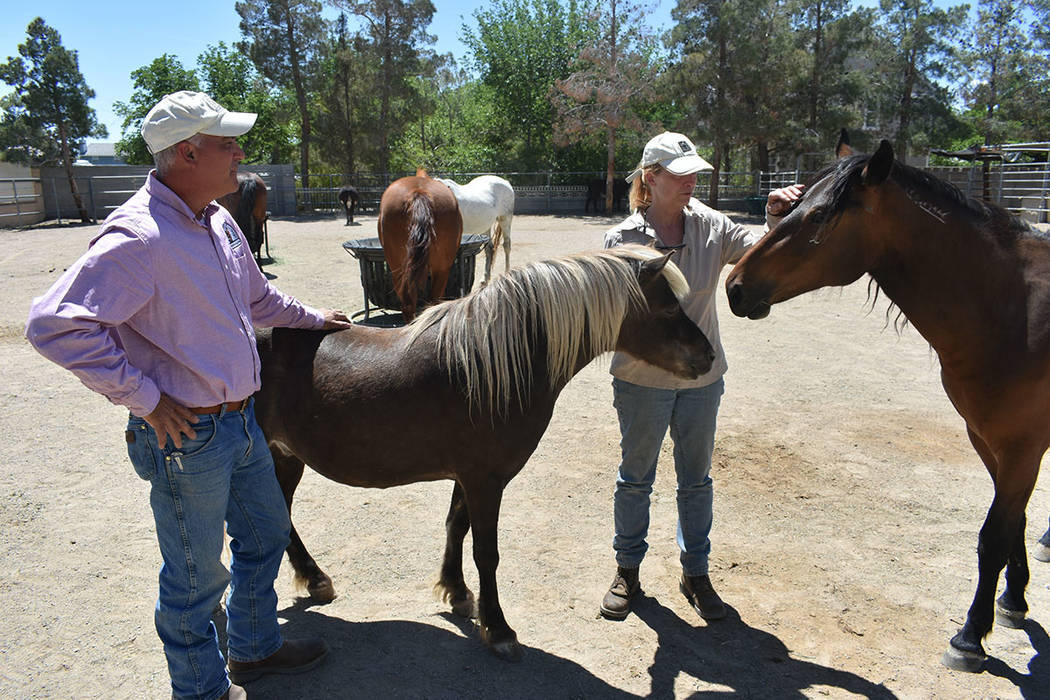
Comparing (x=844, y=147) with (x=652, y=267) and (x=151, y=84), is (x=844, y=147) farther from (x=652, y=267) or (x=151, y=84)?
(x=151, y=84)

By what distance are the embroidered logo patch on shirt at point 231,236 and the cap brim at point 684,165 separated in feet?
5.79

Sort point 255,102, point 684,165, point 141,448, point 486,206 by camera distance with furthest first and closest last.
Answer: point 255,102
point 486,206
point 684,165
point 141,448

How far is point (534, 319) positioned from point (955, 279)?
172 cm

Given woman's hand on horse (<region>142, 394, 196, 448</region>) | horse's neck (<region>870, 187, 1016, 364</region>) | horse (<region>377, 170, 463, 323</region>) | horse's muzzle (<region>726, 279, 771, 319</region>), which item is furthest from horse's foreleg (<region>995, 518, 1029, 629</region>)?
horse (<region>377, 170, 463, 323</region>)

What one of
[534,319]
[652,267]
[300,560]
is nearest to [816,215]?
[652,267]

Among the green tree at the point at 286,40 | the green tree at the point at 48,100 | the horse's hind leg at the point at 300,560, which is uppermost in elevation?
the green tree at the point at 286,40

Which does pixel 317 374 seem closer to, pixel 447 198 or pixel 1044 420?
pixel 1044 420

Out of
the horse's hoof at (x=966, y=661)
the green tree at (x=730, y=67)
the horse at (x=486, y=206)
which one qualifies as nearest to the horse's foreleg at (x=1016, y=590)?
the horse's hoof at (x=966, y=661)

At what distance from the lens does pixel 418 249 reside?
6.64 metres

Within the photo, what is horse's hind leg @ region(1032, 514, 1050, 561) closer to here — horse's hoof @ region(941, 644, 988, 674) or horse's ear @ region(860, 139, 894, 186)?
horse's hoof @ region(941, 644, 988, 674)

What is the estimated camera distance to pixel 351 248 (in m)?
7.99

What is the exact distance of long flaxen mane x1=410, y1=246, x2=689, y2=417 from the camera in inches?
101

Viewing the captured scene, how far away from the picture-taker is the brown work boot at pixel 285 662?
2.56m

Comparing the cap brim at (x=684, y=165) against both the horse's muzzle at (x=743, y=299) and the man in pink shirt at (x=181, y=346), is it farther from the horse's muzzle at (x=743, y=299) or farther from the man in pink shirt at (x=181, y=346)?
the man in pink shirt at (x=181, y=346)
